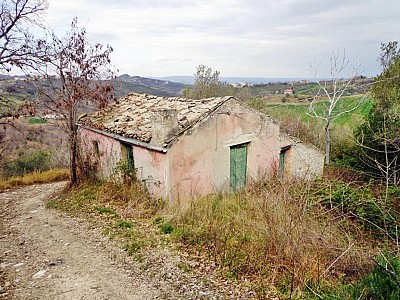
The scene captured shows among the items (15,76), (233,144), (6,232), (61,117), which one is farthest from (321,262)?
(15,76)

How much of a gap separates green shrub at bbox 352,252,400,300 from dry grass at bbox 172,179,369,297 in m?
0.45

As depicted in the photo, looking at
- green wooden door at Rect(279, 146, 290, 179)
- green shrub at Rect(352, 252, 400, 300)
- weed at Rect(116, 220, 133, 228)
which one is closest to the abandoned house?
green wooden door at Rect(279, 146, 290, 179)

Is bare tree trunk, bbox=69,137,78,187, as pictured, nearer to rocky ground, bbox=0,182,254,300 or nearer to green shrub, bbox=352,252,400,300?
rocky ground, bbox=0,182,254,300

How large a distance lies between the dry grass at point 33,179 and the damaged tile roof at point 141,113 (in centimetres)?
367

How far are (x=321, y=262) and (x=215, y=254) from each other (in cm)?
190

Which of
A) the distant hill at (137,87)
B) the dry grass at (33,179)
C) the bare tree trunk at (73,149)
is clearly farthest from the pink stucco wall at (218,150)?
the dry grass at (33,179)

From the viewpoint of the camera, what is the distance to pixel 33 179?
14.0 m

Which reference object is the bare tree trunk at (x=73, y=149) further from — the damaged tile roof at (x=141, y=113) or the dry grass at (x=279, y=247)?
the dry grass at (x=279, y=247)

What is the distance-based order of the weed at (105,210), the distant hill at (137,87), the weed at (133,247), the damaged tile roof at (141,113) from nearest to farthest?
the weed at (133,247)
the weed at (105,210)
the damaged tile roof at (141,113)
the distant hill at (137,87)

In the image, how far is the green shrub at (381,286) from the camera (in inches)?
139

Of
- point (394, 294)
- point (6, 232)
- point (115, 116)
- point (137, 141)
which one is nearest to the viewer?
point (394, 294)

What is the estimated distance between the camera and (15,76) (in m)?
10.7

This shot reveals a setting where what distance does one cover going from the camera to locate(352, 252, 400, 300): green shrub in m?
3.54

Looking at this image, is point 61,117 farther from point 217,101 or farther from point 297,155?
point 297,155
